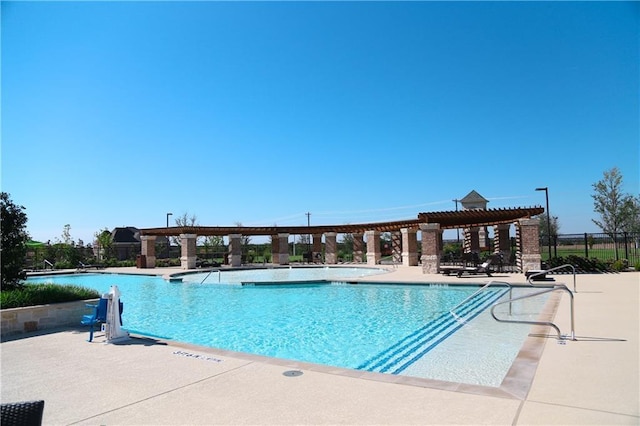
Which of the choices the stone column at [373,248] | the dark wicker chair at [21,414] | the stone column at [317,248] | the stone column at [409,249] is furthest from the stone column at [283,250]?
the dark wicker chair at [21,414]

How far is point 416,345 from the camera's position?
7770mm

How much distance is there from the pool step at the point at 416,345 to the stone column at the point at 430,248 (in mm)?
8385

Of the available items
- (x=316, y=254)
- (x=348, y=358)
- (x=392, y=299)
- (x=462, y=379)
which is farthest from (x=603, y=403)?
(x=316, y=254)

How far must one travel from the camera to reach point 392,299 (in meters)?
13.7

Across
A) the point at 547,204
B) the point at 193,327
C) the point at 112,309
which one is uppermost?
the point at 547,204

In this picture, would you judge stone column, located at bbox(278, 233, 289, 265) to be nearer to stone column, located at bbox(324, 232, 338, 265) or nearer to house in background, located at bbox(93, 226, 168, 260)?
stone column, located at bbox(324, 232, 338, 265)

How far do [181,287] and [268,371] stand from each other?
1521 centimetres

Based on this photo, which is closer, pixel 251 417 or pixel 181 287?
pixel 251 417

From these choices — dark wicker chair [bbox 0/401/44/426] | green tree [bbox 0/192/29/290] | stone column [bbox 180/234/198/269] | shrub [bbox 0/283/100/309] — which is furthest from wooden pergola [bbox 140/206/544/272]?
dark wicker chair [bbox 0/401/44/426]

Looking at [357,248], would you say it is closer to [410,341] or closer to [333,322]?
[333,322]

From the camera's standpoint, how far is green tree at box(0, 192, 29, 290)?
343 inches

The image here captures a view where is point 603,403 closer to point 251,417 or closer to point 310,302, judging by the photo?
point 251,417

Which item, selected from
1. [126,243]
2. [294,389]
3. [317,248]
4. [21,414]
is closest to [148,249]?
[317,248]

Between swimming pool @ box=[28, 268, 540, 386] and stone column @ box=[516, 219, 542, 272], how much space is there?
12.8ft
